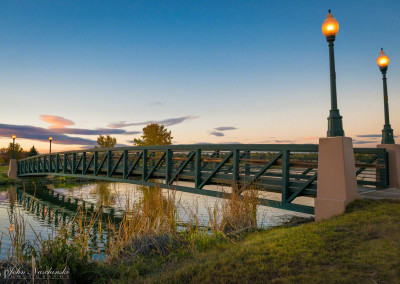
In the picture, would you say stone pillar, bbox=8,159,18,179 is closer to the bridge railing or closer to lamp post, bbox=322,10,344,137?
the bridge railing

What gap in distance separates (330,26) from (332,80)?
145 centimetres

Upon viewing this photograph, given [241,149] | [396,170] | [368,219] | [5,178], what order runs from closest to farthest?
1. [368,219]
2. [396,170]
3. [241,149]
4. [5,178]

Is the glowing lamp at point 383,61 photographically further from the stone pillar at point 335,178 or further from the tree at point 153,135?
the tree at point 153,135

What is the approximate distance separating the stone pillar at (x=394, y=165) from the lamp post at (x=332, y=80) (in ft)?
12.2

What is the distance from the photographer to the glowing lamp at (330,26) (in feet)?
25.7

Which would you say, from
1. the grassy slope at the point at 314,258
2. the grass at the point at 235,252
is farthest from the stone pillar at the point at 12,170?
the grassy slope at the point at 314,258

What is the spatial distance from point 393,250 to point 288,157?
184 inches

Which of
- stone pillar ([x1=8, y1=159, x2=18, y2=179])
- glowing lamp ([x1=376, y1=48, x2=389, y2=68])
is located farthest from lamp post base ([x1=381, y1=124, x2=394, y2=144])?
stone pillar ([x1=8, y1=159, x2=18, y2=179])

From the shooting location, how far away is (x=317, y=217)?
290 inches

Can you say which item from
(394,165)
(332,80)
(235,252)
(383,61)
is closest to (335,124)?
(332,80)

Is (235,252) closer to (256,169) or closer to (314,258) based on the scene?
(314,258)

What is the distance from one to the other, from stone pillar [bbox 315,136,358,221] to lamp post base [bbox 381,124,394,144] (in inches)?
153

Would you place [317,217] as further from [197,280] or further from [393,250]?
[197,280]

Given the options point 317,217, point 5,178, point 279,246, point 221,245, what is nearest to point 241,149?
point 317,217
